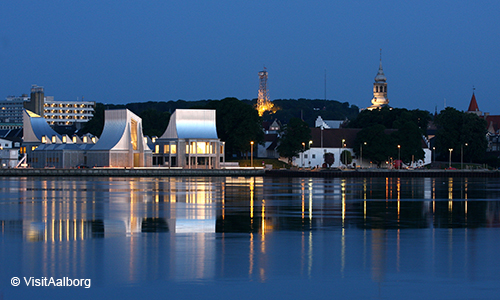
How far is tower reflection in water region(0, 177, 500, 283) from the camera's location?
42.0 feet

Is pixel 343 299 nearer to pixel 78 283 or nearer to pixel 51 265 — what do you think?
pixel 78 283

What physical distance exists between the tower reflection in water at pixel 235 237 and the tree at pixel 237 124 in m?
56.7

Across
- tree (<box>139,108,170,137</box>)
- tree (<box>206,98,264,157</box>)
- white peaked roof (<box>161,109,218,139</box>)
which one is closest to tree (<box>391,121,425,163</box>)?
tree (<box>206,98,264,157</box>)

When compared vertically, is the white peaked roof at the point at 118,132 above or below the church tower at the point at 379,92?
below

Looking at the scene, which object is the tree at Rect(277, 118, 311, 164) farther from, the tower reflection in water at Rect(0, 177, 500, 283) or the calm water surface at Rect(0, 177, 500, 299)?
the calm water surface at Rect(0, 177, 500, 299)

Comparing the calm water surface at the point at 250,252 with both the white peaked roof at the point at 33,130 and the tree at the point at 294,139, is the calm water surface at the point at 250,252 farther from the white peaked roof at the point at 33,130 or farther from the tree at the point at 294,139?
the white peaked roof at the point at 33,130

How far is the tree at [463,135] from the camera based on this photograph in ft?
299

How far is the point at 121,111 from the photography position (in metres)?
77.6

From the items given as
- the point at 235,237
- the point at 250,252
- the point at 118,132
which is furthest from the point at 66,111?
the point at 250,252

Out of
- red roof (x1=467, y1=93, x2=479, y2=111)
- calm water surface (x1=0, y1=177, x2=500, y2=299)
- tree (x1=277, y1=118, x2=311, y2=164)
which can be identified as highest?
red roof (x1=467, y1=93, x2=479, y2=111)

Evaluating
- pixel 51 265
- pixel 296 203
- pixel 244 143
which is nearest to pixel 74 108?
pixel 244 143

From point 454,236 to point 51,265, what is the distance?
35.4 ft

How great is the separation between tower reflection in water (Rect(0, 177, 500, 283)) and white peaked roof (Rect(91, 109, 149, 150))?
158 feet

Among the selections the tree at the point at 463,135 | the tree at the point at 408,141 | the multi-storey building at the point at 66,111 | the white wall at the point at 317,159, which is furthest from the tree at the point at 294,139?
the multi-storey building at the point at 66,111
